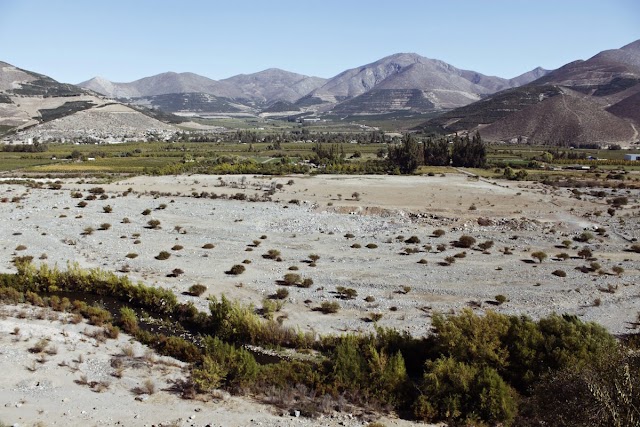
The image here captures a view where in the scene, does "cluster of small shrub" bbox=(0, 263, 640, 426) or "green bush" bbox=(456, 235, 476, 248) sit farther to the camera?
"green bush" bbox=(456, 235, 476, 248)

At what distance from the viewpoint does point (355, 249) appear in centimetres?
3825

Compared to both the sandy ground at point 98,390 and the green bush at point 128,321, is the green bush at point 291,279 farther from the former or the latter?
the sandy ground at point 98,390

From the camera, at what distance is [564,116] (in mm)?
179125

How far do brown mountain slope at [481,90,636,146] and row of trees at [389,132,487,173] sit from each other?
74.9 meters

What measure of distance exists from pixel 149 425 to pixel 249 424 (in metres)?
2.92

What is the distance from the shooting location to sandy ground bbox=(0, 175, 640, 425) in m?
26.0

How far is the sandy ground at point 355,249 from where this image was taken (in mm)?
26031

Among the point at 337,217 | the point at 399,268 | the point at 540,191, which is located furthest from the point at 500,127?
the point at 399,268

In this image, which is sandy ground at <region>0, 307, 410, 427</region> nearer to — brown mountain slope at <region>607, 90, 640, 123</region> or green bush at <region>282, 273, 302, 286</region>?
green bush at <region>282, 273, 302, 286</region>

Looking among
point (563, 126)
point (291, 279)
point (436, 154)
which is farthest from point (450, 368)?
point (563, 126)

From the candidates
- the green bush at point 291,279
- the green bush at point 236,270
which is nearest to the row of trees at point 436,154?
the green bush at point 236,270

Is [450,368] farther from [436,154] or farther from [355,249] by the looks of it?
[436,154]

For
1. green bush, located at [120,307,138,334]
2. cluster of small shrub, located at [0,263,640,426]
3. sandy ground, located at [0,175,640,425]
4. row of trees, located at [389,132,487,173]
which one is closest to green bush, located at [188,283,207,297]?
sandy ground, located at [0,175,640,425]

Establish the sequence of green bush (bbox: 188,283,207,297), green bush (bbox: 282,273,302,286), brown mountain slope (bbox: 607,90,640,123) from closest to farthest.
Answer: green bush (bbox: 188,283,207,297), green bush (bbox: 282,273,302,286), brown mountain slope (bbox: 607,90,640,123)
